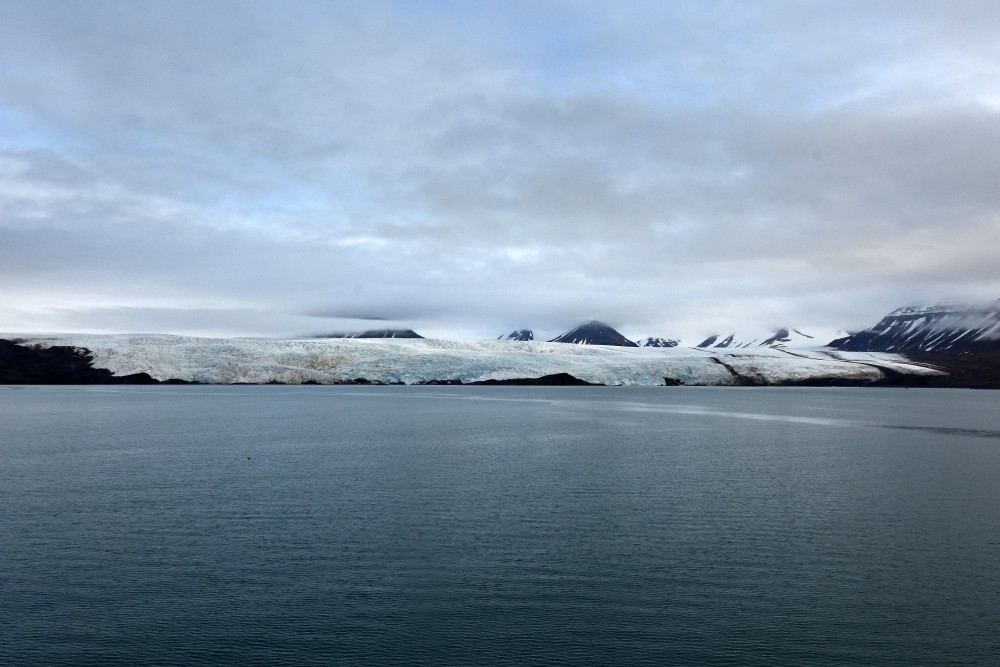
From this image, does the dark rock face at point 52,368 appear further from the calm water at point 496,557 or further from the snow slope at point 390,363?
the calm water at point 496,557

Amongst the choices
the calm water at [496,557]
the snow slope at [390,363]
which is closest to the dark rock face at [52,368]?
the snow slope at [390,363]

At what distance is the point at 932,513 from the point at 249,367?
8588cm

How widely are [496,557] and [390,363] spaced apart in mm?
84872

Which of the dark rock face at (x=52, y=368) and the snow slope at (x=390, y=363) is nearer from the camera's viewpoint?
the snow slope at (x=390, y=363)

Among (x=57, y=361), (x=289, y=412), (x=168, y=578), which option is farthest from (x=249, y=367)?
(x=168, y=578)

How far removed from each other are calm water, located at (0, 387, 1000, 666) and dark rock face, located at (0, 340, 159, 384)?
75.0 metres

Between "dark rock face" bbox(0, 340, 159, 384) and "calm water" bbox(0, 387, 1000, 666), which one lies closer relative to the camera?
"calm water" bbox(0, 387, 1000, 666)

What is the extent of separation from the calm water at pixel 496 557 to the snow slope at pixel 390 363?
68.0 metres

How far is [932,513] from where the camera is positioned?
51.8 ft

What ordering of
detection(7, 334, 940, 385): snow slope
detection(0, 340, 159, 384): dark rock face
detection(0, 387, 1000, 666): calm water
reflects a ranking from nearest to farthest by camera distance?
1. detection(0, 387, 1000, 666): calm water
2. detection(7, 334, 940, 385): snow slope
3. detection(0, 340, 159, 384): dark rock face

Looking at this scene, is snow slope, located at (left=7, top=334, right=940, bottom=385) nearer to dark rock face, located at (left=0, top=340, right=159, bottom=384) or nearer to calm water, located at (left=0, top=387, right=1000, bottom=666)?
dark rock face, located at (left=0, top=340, right=159, bottom=384)

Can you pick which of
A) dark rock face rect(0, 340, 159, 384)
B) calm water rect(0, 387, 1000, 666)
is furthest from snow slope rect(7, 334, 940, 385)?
calm water rect(0, 387, 1000, 666)

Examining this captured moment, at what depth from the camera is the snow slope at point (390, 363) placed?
91938mm

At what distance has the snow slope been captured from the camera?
91.9 m
